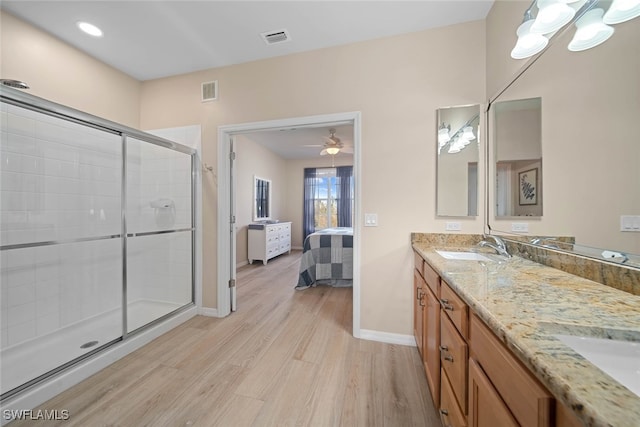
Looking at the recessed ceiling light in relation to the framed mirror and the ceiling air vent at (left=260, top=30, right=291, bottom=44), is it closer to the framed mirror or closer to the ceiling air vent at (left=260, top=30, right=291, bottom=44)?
the ceiling air vent at (left=260, top=30, right=291, bottom=44)

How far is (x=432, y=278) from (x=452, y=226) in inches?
31.2

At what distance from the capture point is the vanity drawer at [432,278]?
1238mm

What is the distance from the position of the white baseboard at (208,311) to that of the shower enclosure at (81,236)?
127mm

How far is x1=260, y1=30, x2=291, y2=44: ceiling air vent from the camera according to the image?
2023 millimetres

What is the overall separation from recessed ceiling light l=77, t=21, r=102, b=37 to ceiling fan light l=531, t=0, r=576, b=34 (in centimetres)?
318

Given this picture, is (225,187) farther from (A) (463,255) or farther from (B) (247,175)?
(B) (247,175)

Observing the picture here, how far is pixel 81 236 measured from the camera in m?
2.22

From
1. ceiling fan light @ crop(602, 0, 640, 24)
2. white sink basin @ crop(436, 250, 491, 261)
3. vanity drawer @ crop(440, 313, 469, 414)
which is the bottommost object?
vanity drawer @ crop(440, 313, 469, 414)

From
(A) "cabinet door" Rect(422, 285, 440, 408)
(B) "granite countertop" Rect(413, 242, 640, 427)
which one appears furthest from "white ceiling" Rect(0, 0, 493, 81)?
(A) "cabinet door" Rect(422, 285, 440, 408)

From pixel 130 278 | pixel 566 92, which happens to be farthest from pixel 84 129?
pixel 566 92

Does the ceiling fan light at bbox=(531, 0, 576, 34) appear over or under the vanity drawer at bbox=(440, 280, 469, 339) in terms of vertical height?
over

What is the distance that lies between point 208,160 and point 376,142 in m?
1.79

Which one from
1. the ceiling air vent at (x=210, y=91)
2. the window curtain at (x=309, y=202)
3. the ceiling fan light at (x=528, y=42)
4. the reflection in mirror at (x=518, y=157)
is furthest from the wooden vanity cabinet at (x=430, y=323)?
the window curtain at (x=309, y=202)

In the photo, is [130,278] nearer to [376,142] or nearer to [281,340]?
[281,340]
